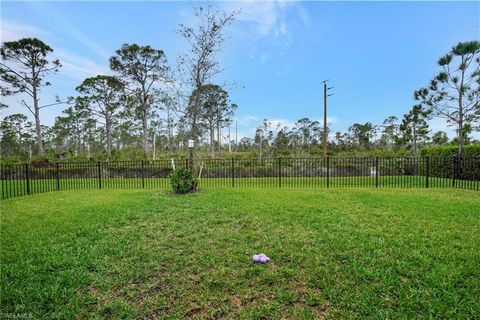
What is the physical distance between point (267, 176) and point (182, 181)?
602 centimetres

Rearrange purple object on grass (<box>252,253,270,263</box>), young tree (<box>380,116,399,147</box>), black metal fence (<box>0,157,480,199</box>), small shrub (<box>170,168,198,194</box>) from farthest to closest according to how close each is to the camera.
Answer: young tree (<box>380,116,399,147</box>) → black metal fence (<box>0,157,480,199</box>) → small shrub (<box>170,168,198,194</box>) → purple object on grass (<box>252,253,270,263</box>)

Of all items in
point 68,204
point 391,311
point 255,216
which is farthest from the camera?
point 68,204

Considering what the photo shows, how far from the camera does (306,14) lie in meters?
7.87

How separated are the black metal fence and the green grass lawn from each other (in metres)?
4.27

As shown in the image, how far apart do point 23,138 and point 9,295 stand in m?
45.3

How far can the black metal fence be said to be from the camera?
29.4ft

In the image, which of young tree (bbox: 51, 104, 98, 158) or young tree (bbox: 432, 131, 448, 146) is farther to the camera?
young tree (bbox: 51, 104, 98, 158)

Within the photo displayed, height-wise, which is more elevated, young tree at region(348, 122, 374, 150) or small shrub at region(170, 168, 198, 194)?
young tree at region(348, 122, 374, 150)

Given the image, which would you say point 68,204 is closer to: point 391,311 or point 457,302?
point 391,311

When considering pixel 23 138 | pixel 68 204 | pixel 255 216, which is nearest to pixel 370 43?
pixel 255 216

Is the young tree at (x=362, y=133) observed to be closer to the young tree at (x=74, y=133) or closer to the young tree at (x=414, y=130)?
the young tree at (x=414, y=130)

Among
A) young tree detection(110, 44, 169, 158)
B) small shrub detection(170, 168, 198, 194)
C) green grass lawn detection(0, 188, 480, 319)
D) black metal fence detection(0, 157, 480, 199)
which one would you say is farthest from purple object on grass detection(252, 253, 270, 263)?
young tree detection(110, 44, 169, 158)

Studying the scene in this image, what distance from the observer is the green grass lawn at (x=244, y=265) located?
1999 millimetres

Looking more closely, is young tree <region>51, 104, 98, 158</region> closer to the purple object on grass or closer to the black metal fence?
the black metal fence
